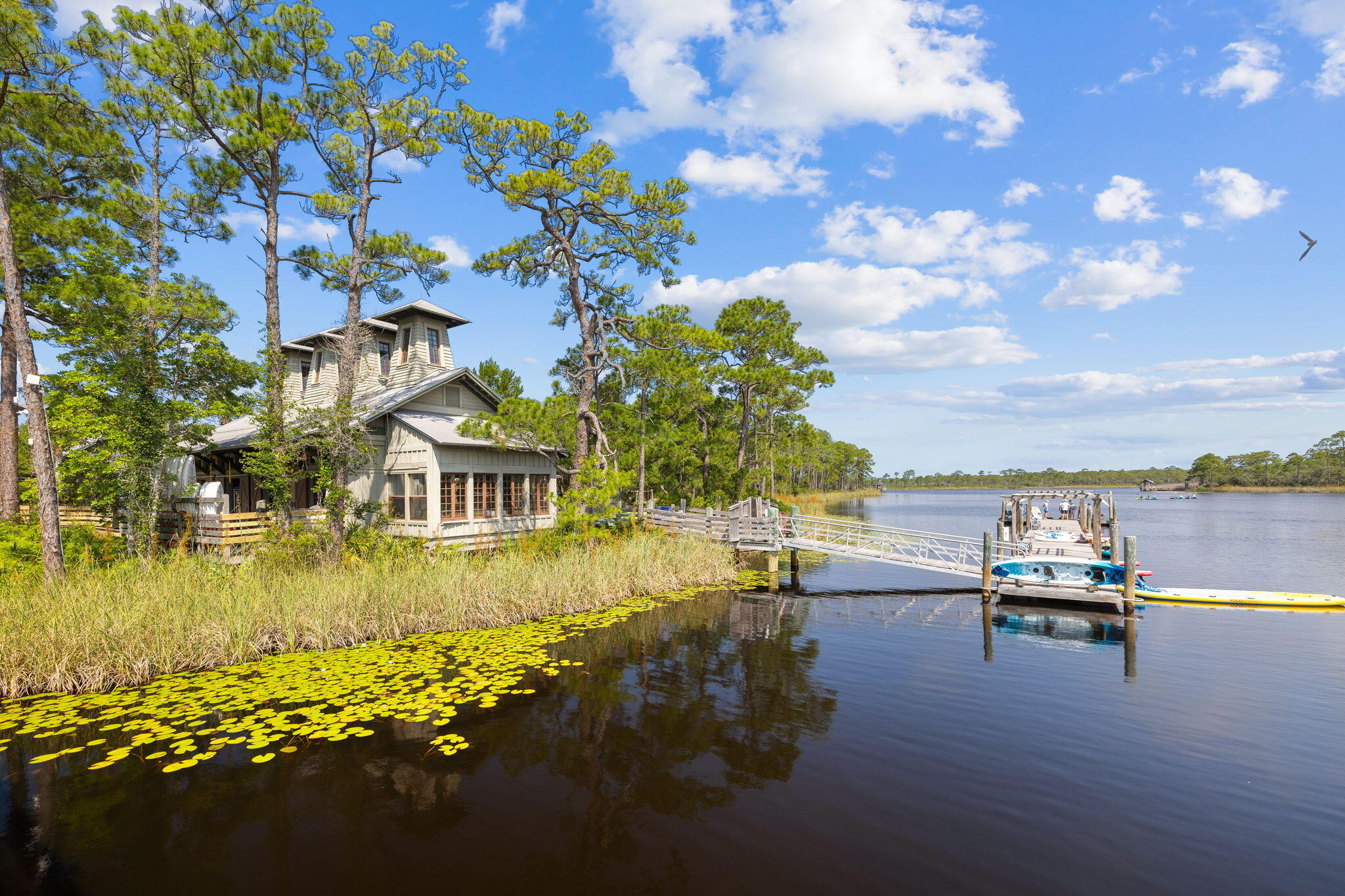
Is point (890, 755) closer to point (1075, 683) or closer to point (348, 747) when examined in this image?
point (1075, 683)

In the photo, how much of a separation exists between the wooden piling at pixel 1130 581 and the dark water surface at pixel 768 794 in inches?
189

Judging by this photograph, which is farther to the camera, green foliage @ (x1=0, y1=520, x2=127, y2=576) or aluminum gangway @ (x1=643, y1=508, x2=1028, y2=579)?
aluminum gangway @ (x1=643, y1=508, x2=1028, y2=579)

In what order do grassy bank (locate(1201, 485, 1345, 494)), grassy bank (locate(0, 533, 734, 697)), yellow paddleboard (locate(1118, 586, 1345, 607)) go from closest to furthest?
1. grassy bank (locate(0, 533, 734, 697))
2. yellow paddleboard (locate(1118, 586, 1345, 607))
3. grassy bank (locate(1201, 485, 1345, 494))

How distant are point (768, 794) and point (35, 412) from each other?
17.9 meters

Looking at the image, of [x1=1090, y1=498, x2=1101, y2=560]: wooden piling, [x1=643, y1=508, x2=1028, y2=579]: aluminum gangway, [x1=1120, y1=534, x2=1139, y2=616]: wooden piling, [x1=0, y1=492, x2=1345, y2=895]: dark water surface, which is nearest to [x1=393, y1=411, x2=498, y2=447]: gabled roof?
[x1=643, y1=508, x2=1028, y2=579]: aluminum gangway

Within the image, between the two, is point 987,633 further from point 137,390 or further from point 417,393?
point 137,390

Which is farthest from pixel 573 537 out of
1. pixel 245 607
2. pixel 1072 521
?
pixel 1072 521

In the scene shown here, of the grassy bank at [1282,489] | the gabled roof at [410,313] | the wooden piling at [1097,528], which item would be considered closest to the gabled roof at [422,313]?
the gabled roof at [410,313]

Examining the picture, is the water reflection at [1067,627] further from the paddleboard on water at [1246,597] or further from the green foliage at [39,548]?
the green foliage at [39,548]

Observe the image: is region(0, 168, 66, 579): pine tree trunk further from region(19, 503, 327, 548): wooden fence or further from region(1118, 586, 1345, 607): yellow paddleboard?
region(1118, 586, 1345, 607): yellow paddleboard

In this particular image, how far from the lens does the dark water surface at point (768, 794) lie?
5.57 metres

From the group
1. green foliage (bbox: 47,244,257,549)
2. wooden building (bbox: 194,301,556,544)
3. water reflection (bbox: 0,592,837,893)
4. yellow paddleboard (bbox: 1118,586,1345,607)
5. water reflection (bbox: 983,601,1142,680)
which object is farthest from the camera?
wooden building (bbox: 194,301,556,544)

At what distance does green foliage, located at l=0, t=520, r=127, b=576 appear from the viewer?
15.4 meters

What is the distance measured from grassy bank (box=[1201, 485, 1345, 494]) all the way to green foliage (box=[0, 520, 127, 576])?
16848 centimetres
